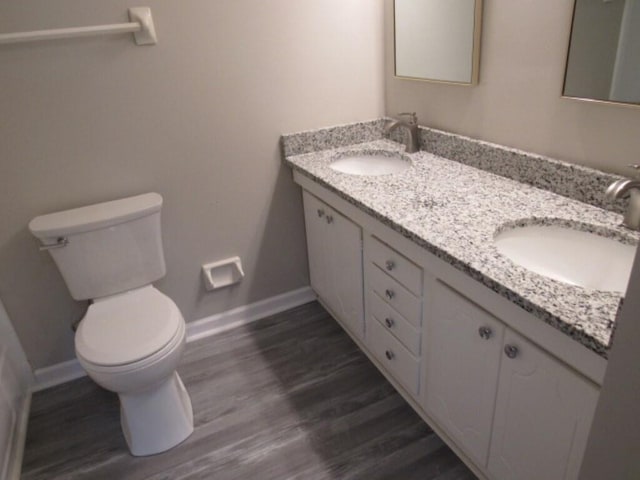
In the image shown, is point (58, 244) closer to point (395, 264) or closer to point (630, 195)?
point (395, 264)

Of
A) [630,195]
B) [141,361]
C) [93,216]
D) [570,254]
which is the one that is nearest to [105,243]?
[93,216]

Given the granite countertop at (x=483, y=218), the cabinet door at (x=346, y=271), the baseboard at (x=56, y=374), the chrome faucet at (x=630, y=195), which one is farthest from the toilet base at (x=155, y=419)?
the chrome faucet at (x=630, y=195)

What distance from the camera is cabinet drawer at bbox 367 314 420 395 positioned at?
5.23ft

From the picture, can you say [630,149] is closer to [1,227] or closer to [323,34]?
[323,34]

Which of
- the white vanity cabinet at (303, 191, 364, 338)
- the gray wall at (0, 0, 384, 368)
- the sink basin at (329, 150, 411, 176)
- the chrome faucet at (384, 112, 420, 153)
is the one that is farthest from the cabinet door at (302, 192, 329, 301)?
the chrome faucet at (384, 112, 420, 153)

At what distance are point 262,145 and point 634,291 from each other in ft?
5.65

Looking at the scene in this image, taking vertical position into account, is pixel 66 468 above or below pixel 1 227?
below

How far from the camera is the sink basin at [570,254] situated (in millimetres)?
1212

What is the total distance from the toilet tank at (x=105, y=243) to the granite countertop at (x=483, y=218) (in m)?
0.69

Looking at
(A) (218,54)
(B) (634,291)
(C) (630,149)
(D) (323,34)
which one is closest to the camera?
(B) (634,291)

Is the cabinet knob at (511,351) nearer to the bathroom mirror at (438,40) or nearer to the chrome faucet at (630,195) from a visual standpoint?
the chrome faucet at (630,195)

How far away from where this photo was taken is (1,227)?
1.73m

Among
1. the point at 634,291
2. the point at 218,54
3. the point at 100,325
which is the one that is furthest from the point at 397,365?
the point at 218,54

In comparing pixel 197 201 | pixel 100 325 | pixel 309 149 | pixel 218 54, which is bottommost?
pixel 100 325
